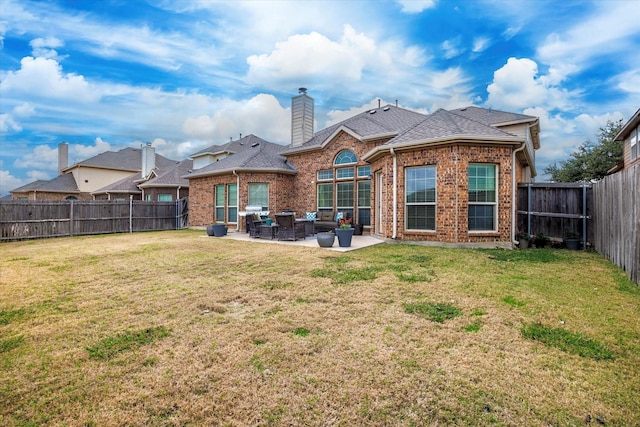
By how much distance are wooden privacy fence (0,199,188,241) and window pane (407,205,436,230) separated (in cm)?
1520

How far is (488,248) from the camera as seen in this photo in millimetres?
8930

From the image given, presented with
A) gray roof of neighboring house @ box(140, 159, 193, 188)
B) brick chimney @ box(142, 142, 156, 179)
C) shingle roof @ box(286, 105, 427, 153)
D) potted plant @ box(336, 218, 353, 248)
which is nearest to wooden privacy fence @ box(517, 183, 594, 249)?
shingle roof @ box(286, 105, 427, 153)

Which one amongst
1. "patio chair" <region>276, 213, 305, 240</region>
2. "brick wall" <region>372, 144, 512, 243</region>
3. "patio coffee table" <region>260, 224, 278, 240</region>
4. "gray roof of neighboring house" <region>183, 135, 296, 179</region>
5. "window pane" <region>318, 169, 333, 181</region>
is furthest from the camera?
"gray roof of neighboring house" <region>183, 135, 296, 179</region>

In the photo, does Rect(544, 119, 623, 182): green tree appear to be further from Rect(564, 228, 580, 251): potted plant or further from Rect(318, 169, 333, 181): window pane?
Rect(318, 169, 333, 181): window pane

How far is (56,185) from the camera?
30.7 meters

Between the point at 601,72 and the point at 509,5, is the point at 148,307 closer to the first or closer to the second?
the point at 509,5

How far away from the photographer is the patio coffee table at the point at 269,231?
1178 cm

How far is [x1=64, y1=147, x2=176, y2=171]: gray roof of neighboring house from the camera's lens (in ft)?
105

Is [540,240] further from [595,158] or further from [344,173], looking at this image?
[595,158]

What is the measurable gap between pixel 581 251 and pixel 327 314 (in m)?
9.25

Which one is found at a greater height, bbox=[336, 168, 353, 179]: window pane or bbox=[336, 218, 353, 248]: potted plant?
bbox=[336, 168, 353, 179]: window pane

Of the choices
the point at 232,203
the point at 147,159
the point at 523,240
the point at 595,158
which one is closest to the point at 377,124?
the point at 523,240

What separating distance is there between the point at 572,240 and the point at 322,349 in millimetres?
10097

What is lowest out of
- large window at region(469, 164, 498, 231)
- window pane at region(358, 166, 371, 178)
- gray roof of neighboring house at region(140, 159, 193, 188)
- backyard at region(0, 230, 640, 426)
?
backyard at region(0, 230, 640, 426)
